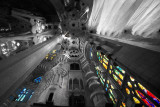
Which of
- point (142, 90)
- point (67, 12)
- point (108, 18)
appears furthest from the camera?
point (67, 12)

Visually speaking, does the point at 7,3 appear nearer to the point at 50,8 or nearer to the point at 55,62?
the point at 50,8

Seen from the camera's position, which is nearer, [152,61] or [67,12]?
[152,61]

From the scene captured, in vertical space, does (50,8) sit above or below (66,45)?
above

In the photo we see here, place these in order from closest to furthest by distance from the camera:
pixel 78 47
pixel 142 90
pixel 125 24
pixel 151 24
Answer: pixel 142 90
pixel 151 24
pixel 125 24
pixel 78 47

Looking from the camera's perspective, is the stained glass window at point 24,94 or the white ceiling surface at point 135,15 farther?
the stained glass window at point 24,94

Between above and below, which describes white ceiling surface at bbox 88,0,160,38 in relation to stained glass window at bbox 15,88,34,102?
above

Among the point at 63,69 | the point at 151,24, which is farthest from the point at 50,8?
the point at 151,24

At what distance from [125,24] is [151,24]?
0.98 meters

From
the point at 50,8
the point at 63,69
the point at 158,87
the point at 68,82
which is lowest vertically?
the point at 68,82

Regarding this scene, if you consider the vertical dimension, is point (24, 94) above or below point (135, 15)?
below

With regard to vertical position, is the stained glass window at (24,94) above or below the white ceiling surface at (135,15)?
below

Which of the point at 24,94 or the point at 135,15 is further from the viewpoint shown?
the point at 24,94

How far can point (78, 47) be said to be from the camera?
32.0 feet

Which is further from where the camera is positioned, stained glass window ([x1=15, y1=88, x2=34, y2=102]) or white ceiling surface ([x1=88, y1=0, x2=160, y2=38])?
stained glass window ([x1=15, y1=88, x2=34, y2=102])
